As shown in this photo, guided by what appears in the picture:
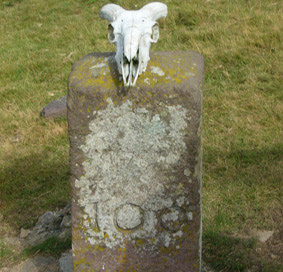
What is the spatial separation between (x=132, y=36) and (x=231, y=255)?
2088mm

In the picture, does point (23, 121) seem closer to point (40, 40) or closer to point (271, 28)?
point (40, 40)

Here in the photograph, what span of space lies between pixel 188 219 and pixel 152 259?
1.21 feet

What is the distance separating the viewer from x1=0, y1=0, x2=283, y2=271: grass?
5.23 meters

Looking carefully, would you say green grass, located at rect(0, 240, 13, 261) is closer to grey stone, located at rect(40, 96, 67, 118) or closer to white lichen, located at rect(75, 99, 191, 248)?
white lichen, located at rect(75, 99, 191, 248)

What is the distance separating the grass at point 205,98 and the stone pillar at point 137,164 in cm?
127

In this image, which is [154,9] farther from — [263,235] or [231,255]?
[263,235]

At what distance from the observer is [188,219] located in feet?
11.6

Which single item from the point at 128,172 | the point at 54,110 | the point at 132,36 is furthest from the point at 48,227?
the point at 132,36

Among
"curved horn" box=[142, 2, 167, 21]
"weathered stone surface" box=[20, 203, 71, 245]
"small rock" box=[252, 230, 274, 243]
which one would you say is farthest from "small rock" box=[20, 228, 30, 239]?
"curved horn" box=[142, 2, 167, 21]

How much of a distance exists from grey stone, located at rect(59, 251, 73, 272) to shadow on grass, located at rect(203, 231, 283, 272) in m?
1.08

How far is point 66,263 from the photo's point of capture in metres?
4.31

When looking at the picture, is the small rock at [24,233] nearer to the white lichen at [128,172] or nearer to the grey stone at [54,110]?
the white lichen at [128,172]

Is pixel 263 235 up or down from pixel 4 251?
up

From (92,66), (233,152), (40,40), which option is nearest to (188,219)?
(92,66)
